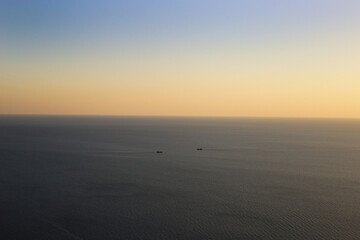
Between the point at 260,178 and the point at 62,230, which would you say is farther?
the point at 260,178

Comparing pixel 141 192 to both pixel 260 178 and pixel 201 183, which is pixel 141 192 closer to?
pixel 201 183

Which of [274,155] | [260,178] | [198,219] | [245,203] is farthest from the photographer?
[274,155]

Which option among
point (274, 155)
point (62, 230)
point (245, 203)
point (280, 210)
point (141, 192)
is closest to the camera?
point (62, 230)

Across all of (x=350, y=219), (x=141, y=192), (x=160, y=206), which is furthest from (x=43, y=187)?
(x=350, y=219)

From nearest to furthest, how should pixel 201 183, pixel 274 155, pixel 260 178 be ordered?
1. pixel 201 183
2. pixel 260 178
3. pixel 274 155

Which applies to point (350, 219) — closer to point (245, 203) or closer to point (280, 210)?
point (280, 210)

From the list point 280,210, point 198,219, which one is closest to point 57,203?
point 198,219

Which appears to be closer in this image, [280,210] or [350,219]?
[350,219]

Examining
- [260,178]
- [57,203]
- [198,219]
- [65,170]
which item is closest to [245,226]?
[198,219]

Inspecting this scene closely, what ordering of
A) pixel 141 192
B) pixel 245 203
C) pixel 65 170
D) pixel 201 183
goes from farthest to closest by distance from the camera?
pixel 65 170, pixel 201 183, pixel 141 192, pixel 245 203
